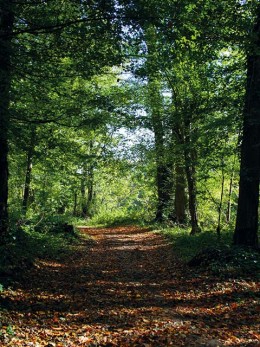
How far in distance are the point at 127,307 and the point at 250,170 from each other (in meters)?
5.18

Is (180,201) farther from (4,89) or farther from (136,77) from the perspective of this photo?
(4,89)

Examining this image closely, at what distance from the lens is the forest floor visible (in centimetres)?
483

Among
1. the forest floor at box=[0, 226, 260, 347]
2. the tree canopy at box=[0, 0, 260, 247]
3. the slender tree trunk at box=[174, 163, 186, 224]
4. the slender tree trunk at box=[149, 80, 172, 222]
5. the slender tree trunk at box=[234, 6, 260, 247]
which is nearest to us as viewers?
the forest floor at box=[0, 226, 260, 347]

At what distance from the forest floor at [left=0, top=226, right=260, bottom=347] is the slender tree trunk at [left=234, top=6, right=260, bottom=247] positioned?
1.98 meters

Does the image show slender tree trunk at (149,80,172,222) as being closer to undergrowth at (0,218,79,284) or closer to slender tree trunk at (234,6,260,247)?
slender tree trunk at (234,6,260,247)

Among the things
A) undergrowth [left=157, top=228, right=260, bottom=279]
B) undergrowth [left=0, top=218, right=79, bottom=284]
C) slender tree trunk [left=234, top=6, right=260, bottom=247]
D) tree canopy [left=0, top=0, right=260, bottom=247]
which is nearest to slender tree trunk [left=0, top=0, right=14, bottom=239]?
tree canopy [left=0, top=0, right=260, bottom=247]

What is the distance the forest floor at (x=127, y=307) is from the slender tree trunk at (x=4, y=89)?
1.96 metres

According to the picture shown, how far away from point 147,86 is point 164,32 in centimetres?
1029

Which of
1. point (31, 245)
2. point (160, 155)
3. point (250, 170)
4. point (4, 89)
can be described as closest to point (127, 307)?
point (31, 245)

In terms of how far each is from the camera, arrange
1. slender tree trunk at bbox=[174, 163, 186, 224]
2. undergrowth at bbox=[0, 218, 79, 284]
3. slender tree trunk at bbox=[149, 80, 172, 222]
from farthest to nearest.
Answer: slender tree trunk at bbox=[174, 163, 186, 224], slender tree trunk at bbox=[149, 80, 172, 222], undergrowth at bbox=[0, 218, 79, 284]

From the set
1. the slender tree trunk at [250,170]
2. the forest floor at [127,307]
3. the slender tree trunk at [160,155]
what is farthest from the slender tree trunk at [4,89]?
the slender tree trunk at [160,155]

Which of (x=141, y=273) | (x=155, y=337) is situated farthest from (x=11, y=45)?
(x=141, y=273)

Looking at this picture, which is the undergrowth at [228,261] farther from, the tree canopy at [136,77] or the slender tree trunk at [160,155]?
the slender tree trunk at [160,155]

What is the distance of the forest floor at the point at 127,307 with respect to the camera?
15.9 feet
